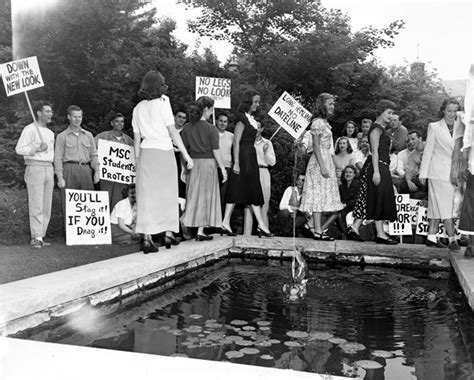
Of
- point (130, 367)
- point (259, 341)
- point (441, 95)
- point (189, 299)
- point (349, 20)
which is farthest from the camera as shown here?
point (441, 95)

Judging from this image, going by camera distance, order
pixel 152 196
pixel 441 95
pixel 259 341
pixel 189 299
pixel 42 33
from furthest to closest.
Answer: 1. pixel 441 95
2. pixel 42 33
3. pixel 152 196
4. pixel 189 299
5. pixel 259 341

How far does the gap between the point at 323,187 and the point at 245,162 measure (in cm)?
105

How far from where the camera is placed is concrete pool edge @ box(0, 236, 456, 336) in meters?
3.44

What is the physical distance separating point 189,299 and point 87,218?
7.94ft

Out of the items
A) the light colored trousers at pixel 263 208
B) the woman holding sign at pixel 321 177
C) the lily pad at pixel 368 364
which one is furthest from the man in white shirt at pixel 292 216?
the lily pad at pixel 368 364

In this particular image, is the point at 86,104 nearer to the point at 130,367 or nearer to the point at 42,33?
the point at 42,33

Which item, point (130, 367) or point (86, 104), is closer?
point (130, 367)

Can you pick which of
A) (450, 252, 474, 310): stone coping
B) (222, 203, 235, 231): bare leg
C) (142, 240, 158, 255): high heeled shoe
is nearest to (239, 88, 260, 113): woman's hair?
(222, 203, 235, 231): bare leg

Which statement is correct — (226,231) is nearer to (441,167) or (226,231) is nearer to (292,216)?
(292,216)

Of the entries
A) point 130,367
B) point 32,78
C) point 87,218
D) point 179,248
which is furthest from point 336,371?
point 32,78

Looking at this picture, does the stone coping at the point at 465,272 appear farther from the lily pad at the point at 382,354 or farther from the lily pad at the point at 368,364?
the lily pad at the point at 368,364

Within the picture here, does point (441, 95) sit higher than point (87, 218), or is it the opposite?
point (441, 95)

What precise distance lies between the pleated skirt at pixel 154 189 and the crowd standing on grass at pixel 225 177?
0.03 feet

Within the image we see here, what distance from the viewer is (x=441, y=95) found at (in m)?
17.1
